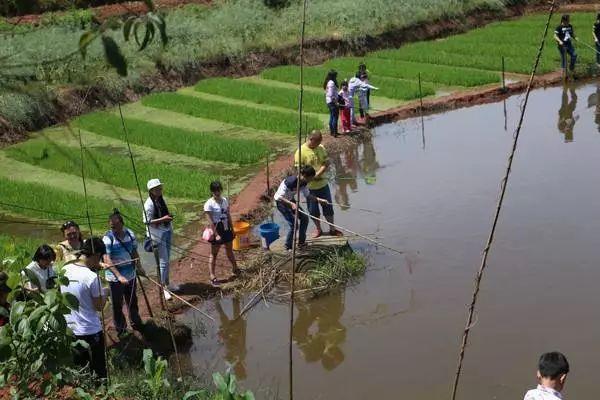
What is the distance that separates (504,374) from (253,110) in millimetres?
12273

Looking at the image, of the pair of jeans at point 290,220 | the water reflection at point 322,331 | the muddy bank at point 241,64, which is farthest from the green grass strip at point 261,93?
the water reflection at point 322,331

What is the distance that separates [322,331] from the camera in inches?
369

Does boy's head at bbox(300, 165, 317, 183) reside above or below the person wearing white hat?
above

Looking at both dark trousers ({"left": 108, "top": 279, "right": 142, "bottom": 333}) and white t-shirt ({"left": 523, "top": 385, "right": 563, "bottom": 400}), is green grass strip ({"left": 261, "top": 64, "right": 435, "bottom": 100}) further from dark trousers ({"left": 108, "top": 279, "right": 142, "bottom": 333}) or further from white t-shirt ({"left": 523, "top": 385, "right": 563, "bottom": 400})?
white t-shirt ({"left": 523, "top": 385, "right": 563, "bottom": 400})

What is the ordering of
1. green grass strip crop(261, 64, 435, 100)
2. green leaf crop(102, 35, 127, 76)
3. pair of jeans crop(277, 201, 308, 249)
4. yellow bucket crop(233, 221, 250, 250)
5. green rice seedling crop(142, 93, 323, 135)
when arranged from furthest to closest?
green grass strip crop(261, 64, 435, 100) → green rice seedling crop(142, 93, 323, 135) → yellow bucket crop(233, 221, 250, 250) → pair of jeans crop(277, 201, 308, 249) → green leaf crop(102, 35, 127, 76)

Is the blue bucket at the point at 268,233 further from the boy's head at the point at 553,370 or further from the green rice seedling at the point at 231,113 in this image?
the green rice seedling at the point at 231,113

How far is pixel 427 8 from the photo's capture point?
2764 centimetres

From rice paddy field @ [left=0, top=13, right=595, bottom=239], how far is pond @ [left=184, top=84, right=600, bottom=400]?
8.80 ft

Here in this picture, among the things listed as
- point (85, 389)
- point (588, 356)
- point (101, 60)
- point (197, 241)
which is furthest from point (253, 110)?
point (85, 389)

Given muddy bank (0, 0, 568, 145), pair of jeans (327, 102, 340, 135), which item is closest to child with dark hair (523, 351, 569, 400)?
pair of jeans (327, 102, 340, 135)

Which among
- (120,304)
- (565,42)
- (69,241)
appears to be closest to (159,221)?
(120,304)

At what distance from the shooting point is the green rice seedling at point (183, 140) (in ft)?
52.3

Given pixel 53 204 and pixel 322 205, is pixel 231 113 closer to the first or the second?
pixel 53 204

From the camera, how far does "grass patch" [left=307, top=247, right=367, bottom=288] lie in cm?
1016
